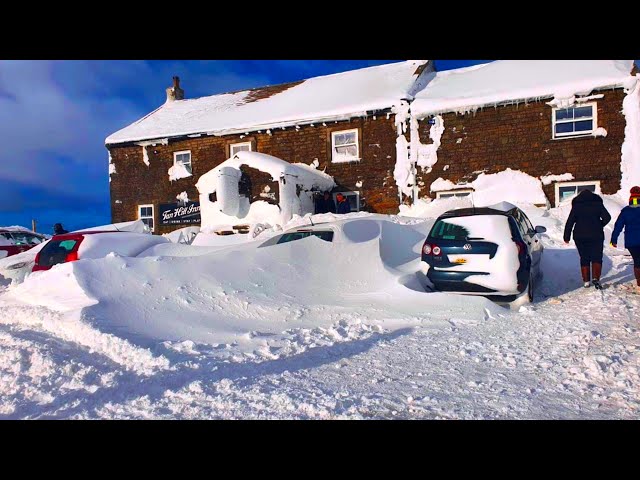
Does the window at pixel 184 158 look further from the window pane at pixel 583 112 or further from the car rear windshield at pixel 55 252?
the window pane at pixel 583 112

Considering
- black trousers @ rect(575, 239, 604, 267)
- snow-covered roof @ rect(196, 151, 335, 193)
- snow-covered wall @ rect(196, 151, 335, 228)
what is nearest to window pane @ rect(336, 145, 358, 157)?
snow-covered roof @ rect(196, 151, 335, 193)

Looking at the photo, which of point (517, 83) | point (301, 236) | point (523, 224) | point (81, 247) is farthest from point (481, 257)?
point (517, 83)

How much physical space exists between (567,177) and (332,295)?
11.0 metres

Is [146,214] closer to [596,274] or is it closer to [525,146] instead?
[525,146]

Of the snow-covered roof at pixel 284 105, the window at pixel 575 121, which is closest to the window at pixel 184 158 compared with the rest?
the snow-covered roof at pixel 284 105

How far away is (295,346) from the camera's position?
15.5ft

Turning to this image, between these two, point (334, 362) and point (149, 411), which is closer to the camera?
point (149, 411)

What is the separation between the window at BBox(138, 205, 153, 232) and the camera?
20.1 m

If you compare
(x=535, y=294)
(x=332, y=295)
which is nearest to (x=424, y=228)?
(x=535, y=294)

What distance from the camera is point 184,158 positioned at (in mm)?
19531

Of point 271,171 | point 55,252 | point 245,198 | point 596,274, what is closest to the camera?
point 596,274

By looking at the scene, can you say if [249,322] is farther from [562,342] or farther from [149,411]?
[562,342]

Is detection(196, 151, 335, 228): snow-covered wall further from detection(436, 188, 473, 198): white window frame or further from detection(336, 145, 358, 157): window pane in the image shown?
detection(436, 188, 473, 198): white window frame

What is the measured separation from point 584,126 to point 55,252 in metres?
15.0
